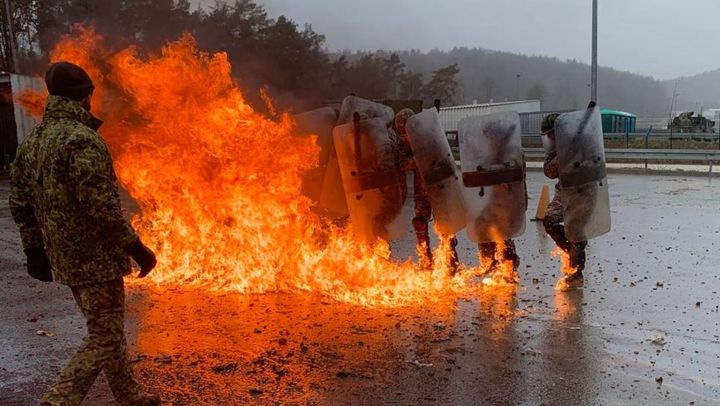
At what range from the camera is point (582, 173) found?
19.8 feet

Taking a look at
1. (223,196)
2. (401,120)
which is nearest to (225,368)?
(223,196)

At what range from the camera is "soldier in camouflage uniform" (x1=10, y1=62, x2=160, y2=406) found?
3.16m

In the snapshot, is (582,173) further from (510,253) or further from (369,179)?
(369,179)

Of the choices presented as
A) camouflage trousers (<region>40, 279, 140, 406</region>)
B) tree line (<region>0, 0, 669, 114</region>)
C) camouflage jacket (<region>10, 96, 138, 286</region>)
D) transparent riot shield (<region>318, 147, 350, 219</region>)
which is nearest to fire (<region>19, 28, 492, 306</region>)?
transparent riot shield (<region>318, 147, 350, 219</region>)

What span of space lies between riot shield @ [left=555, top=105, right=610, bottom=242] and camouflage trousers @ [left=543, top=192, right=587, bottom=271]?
134 millimetres

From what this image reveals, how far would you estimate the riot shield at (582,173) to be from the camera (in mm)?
5965

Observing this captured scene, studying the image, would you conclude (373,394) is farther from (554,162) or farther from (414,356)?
(554,162)


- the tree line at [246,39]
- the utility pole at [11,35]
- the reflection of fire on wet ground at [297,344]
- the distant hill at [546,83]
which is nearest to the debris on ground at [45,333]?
the reflection of fire on wet ground at [297,344]

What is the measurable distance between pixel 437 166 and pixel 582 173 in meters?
1.48

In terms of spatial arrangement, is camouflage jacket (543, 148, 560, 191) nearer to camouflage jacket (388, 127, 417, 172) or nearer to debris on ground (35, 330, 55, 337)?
camouflage jacket (388, 127, 417, 172)

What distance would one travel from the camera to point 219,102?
6344 mm

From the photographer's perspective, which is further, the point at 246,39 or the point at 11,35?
the point at 11,35

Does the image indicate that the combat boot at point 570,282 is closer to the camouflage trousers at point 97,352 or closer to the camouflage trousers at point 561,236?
the camouflage trousers at point 561,236

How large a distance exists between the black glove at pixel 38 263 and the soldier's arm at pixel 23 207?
0.10 ft
